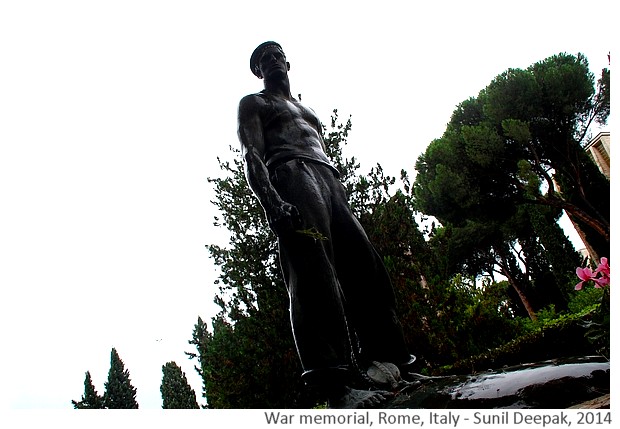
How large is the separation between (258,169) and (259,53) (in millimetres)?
1254

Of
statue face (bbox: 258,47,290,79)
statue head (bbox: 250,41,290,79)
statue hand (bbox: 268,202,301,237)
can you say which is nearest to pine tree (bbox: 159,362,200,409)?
statue head (bbox: 250,41,290,79)

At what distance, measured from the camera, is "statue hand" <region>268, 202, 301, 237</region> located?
2799 millimetres

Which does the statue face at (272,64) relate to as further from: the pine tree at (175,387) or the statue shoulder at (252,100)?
the pine tree at (175,387)

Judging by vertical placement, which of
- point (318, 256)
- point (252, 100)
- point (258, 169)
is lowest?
point (318, 256)

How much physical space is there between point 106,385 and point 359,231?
30.7m

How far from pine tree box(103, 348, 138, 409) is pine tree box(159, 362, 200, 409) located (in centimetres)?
297

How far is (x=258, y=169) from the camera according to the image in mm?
3080

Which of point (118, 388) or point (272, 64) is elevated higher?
point (272, 64)

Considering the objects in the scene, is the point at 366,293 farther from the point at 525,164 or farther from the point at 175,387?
the point at 175,387

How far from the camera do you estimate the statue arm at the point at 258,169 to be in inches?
111

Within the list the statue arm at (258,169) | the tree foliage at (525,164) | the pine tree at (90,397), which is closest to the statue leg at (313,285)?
the statue arm at (258,169)

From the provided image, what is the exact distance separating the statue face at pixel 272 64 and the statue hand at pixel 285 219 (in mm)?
1411

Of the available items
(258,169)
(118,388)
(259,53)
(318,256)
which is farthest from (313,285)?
(118,388)

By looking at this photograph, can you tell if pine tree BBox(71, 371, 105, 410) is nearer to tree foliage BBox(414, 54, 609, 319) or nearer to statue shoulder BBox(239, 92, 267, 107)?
tree foliage BBox(414, 54, 609, 319)
